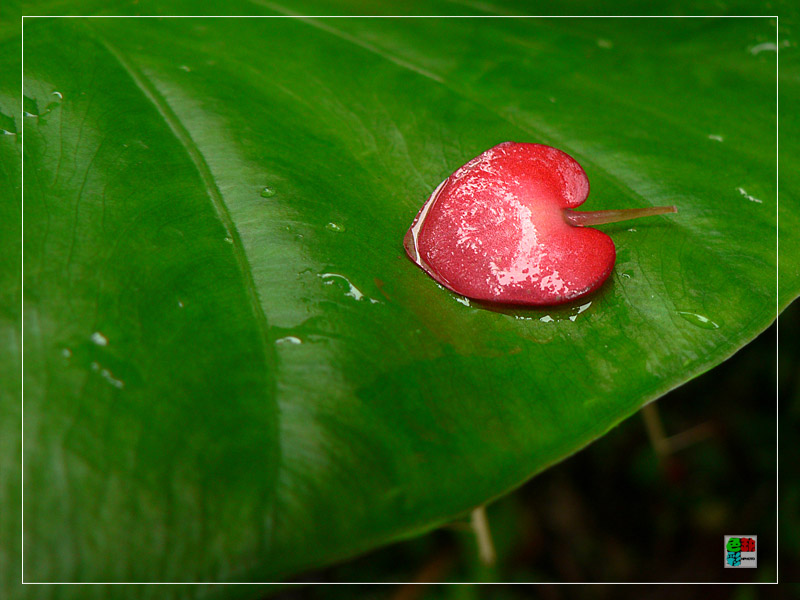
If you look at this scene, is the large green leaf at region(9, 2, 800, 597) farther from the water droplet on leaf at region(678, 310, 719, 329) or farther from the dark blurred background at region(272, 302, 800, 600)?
the dark blurred background at region(272, 302, 800, 600)

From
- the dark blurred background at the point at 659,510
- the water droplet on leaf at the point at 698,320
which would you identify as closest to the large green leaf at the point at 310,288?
the water droplet on leaf at the point at 698,320

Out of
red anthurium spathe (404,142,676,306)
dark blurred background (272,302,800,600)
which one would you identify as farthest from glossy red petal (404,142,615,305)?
dark blurred background (272,302,800,600)

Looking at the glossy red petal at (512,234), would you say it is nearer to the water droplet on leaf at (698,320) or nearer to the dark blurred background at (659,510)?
the water droplet on leaf at (698,320)

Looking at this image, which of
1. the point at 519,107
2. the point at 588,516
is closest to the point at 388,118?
the point at 519,107

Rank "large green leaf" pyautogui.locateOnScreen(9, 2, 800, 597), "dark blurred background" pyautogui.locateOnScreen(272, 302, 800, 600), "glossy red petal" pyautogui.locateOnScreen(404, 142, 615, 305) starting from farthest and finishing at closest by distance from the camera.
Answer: "dark blurred background" pyautogui.locateOnScreen(272, 302, 800, 600) → "glossy red petal" pyautogui.locateOnScreen(404, 142, 615, 305) → "large green leaf" pyautogui.locateOnScreen(9, 2, 800, 597)

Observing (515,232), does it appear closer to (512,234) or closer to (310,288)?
(512,234)

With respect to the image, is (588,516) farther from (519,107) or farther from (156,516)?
(156,516)
